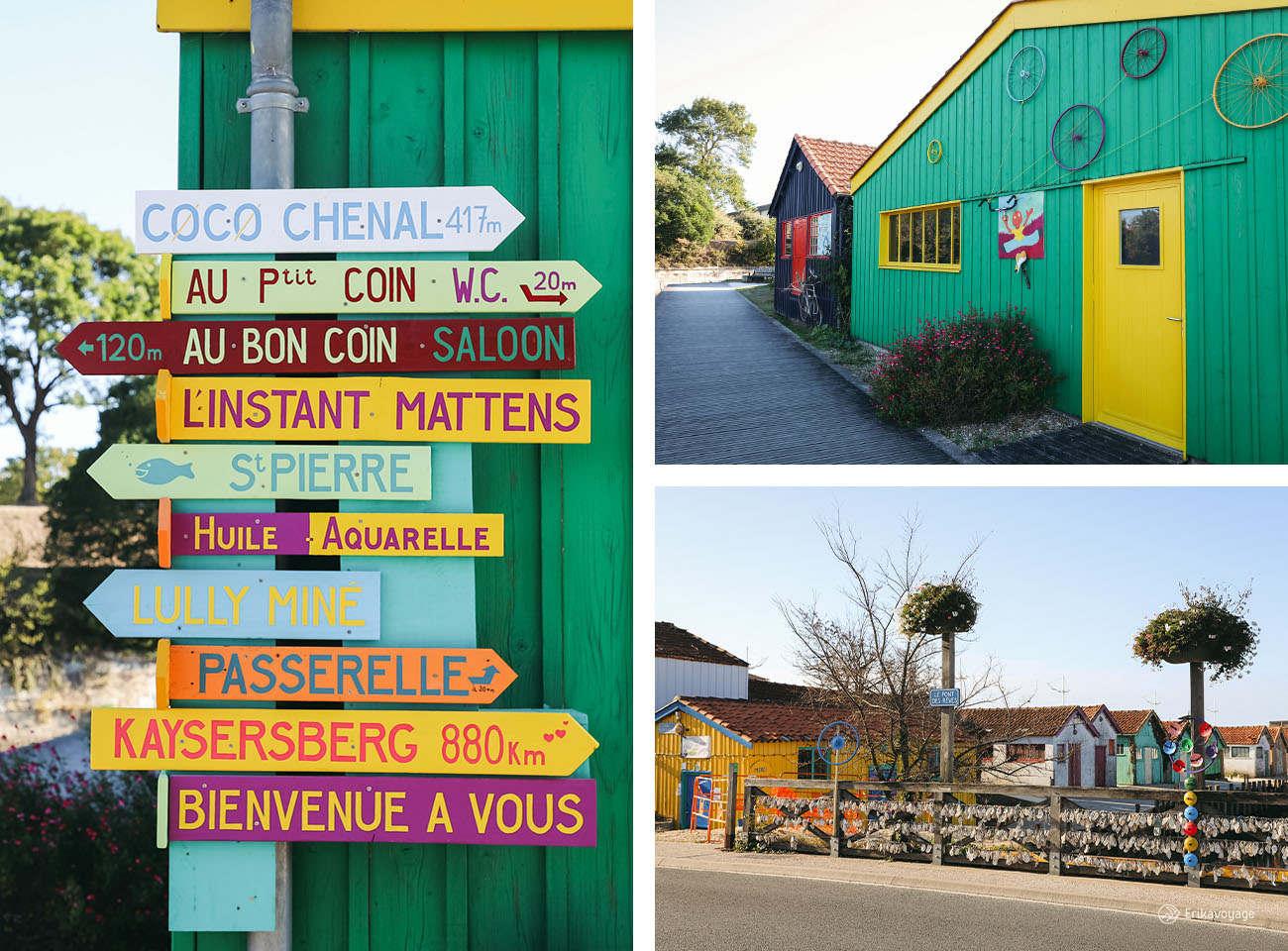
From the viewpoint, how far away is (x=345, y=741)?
1.93m

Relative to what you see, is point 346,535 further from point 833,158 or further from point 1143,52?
point 1143,52

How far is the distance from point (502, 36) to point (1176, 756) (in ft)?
21.3

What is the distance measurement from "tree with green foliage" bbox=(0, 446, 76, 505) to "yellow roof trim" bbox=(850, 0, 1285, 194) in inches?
392

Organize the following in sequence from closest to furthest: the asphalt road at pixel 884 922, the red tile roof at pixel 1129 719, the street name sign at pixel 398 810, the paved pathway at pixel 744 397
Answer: the street name sign at pixel 398 810 < the paved pathway at pixel 744 397 < the asphalt road at pixel 884 922 < the red tile roof at pixel 1129 719

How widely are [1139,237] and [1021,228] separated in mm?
435

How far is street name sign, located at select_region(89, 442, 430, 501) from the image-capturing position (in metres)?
1.96

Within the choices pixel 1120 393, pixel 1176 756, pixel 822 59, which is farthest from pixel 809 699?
pixel 822 59

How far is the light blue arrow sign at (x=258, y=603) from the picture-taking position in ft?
6.40

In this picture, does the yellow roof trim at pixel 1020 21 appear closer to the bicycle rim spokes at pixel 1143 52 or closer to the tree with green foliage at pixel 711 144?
the bicycle rim spokes at pixel 1143 52

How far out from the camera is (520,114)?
83.6 inches

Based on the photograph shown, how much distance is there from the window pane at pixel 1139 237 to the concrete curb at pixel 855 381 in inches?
44.7

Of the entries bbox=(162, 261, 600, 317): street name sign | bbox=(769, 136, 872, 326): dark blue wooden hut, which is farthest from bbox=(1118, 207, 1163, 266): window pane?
bbox=(162, 261, 600, 317): street name sign

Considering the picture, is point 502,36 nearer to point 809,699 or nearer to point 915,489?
point 915,489

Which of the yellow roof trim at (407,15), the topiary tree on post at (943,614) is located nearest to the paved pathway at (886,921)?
the topiary tree on post at (943,614)
